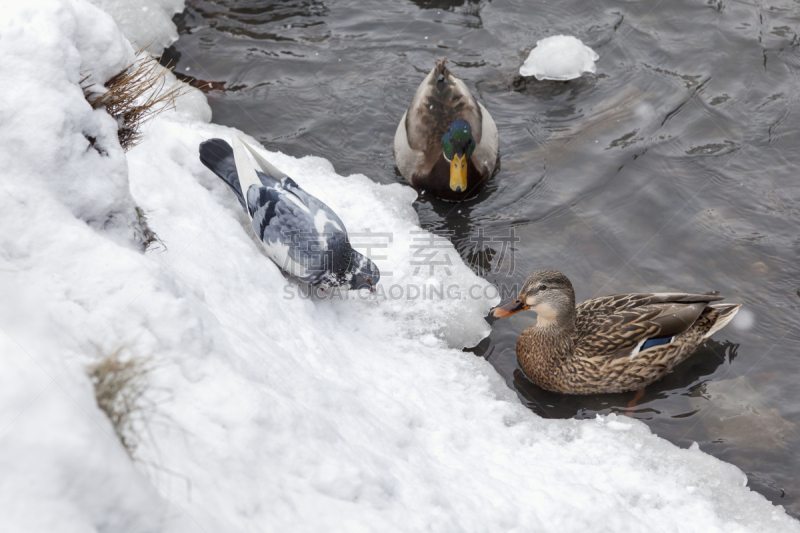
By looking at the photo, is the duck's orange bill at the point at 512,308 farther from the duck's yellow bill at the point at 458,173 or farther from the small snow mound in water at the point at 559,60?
the small snow mound in water at the point at 559,60

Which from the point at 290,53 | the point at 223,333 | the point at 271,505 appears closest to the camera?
the point at 271,505

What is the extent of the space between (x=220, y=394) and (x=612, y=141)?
509 cm

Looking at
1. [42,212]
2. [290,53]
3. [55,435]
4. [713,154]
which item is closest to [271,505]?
[55,435]

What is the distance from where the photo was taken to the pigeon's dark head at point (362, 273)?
13.9 feet

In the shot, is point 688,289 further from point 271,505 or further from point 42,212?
point 42,212

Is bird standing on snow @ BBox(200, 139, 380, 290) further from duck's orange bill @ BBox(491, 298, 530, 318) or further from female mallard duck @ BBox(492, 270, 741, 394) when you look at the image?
female mallard duck @ BBox(492, 270, 741, 394)

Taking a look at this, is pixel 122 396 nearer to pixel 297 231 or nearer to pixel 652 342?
pixel 297 231

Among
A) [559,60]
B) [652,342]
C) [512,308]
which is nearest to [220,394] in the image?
[512,308]

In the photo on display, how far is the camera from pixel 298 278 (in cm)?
432

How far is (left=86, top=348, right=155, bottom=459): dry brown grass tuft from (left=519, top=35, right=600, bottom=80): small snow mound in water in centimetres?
586

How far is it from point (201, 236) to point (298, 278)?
2.76 ft

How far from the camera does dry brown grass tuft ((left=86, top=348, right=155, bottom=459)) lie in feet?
5.96

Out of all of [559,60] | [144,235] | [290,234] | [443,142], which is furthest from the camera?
[559,60]

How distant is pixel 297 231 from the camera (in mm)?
4102
